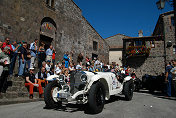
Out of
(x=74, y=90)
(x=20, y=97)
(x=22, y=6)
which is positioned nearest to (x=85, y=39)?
(x=22, y=6)

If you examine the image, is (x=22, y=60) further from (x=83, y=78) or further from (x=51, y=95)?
(x=83, y=78)

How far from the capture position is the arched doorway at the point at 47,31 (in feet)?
39.9

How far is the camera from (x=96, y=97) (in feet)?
12.9

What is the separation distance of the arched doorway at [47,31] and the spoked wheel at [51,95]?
8.37m

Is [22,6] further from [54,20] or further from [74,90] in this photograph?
[74,90]

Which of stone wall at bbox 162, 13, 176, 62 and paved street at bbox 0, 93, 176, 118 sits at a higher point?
stone wall at bbox 162, 13, 176, 62

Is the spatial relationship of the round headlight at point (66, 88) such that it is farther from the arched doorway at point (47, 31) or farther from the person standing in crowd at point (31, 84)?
the arched doorway at point (47, 31)

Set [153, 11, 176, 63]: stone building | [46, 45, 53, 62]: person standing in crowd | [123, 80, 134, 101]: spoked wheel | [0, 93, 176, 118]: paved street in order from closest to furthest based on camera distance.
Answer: [0, 93, 176, 118]: paved street, [123, 80, 134, 101]: spoked wheel, [46, 45, 53, 62]: person standing in crowd, [153, 11, 176, 63]: stone building

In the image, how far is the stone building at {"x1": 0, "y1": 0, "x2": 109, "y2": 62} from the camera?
9.62m

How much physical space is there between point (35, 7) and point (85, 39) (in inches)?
279

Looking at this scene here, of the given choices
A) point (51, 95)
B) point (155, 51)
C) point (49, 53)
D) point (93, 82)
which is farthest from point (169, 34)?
point (51, 95)

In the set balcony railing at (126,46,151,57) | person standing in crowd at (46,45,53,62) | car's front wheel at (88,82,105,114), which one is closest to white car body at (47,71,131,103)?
car's front wheel at (88,82,105,114)

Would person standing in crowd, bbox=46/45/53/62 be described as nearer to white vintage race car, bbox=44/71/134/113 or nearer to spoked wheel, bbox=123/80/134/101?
white vintage race car, bbox=44/71/134/113

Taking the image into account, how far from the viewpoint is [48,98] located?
419cm
